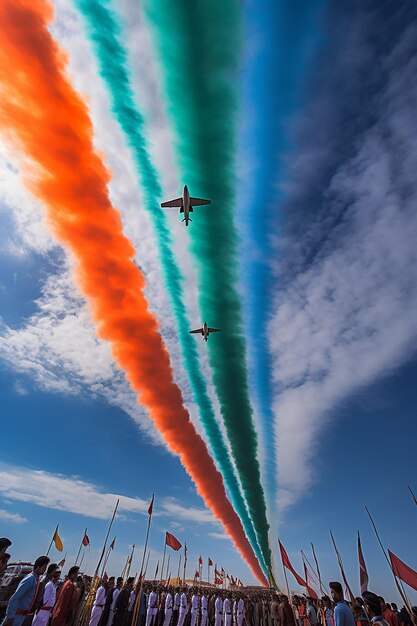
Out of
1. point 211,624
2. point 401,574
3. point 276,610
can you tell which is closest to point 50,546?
point 211,624

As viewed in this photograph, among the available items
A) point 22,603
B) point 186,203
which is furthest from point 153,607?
point 186,203

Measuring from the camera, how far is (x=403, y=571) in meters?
21.8

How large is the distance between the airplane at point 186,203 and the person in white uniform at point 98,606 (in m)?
27.9

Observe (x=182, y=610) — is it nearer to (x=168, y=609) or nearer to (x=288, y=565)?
(x=168, y=609)

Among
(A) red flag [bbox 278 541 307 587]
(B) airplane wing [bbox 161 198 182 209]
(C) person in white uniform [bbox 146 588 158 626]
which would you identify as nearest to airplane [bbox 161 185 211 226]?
(B) airplane wing [bbox 161 198 182 209]

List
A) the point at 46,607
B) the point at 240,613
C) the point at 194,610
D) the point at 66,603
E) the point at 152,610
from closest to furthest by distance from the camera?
the point at 46,607, the point at 66,603, the point at 152,610, the point at 194,610, the point at 240,613

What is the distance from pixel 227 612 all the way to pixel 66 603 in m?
23.1

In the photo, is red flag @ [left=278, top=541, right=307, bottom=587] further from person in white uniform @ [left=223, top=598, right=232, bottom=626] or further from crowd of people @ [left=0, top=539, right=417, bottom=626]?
person in white uniform @ [left=223, top=598, right=232, bottom=626]

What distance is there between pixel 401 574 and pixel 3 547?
26204 mm

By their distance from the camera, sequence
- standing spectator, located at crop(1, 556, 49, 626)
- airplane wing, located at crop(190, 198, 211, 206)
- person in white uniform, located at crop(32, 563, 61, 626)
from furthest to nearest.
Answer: airplane wing, located at crop(190, 198, 211, 206) → person in white uniform, located at crop(32, 563, 61, 626) → standing spectator, located at crop(1, 556, 49, 626)

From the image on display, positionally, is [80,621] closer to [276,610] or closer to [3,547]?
[276,610]

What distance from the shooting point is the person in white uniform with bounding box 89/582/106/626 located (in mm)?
17047

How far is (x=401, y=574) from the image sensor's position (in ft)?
72.0

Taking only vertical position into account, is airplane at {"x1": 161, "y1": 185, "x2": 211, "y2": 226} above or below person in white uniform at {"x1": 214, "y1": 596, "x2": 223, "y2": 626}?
above
